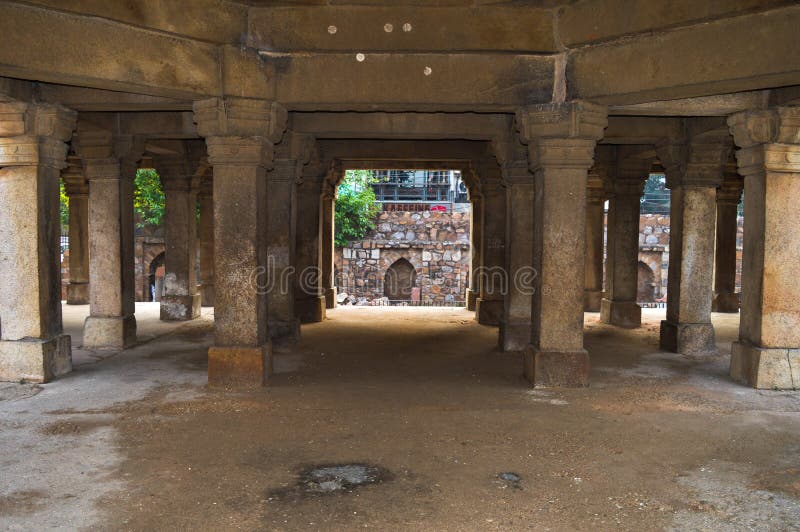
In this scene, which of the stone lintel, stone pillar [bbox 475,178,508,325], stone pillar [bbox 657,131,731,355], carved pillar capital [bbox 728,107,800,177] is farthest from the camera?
stone pillar [bbox 475,178,508,325]

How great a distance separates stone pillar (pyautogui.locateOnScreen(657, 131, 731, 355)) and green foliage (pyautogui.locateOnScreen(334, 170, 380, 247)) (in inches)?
592

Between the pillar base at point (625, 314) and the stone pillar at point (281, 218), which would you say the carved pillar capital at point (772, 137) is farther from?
the stone pillar at point (281, 218)

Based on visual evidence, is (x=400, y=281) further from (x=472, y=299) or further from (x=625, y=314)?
(x=625, y=314)

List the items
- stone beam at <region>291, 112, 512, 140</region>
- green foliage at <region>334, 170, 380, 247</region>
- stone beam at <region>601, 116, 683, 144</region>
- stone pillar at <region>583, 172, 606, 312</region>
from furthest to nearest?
1. green foliage at <region>334, 170, 380, 247</region>
2. stone pillar at <region>583, 172, 606, 312</region>
3. stone beam at <region>601, 116, 683, 144</region>
4. stone beam at <region>291, 112, 512, 140</region>

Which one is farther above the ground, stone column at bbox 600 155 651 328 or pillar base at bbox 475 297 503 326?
stone column at bbox 600 155 651 328

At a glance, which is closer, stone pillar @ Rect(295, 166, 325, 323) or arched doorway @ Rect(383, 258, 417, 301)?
stone pillar @ Rect(295, 166, 325, 323)

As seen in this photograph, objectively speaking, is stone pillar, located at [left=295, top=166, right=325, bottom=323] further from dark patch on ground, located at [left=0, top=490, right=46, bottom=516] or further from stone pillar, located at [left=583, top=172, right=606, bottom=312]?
dark patch on ground, located at [left=0, top=490, right=46, bottom=516]

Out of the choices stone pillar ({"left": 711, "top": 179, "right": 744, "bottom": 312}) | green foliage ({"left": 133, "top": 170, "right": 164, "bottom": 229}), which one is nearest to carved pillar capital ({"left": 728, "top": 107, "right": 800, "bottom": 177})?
stone pillar ({"left": 711, "top": 179, "right": 744, "bottom": 312})

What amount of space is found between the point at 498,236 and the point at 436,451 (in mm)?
7334

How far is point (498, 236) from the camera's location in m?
11.4

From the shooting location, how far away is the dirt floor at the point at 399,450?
11.5 ft

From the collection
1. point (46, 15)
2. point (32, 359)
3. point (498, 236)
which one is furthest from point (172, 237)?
point (46, 15)

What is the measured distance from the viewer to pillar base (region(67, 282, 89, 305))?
564 inches

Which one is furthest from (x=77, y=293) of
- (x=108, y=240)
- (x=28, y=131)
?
(x=28, y=131)
